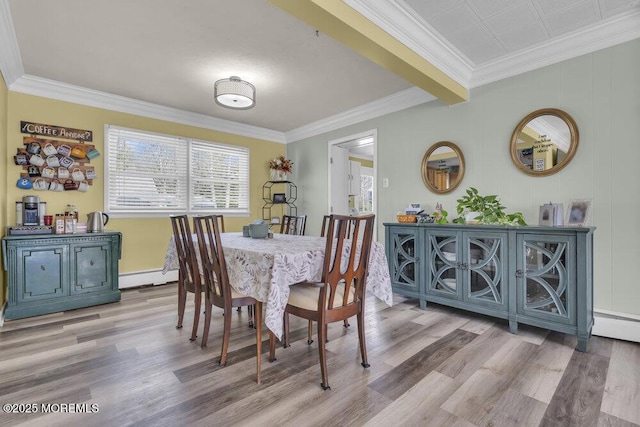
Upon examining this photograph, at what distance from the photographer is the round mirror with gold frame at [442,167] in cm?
344

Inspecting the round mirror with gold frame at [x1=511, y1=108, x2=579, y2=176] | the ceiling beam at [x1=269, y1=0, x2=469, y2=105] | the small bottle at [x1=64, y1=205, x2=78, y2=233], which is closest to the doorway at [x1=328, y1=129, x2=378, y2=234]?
the ceiling beam at [x1=269, y1=0, x2=469, y2=105]

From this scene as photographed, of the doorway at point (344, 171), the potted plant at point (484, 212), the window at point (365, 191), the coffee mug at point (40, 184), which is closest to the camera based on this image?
the potted plant at point (484, 212)

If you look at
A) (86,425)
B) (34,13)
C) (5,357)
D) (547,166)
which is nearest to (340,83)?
(547,166)

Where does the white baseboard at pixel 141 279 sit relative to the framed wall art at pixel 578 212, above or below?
below

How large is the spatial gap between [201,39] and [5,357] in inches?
112

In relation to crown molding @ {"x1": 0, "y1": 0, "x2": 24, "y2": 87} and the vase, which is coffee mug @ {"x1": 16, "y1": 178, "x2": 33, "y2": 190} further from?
the vase

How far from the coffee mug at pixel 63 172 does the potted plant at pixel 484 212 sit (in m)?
4.47

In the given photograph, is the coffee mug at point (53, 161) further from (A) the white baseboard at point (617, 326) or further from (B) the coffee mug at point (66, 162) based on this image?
(A) the white baseboard at point (617, 326)

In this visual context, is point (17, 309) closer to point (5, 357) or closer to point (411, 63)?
point (5, 357)

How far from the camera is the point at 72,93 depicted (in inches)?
146

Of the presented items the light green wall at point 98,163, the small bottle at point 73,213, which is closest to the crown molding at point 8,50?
the light green wall at point 98,163

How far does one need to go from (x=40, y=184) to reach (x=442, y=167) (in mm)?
4578

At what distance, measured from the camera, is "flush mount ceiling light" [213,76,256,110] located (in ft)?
9.78

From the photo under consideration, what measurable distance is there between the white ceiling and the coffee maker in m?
1.25
